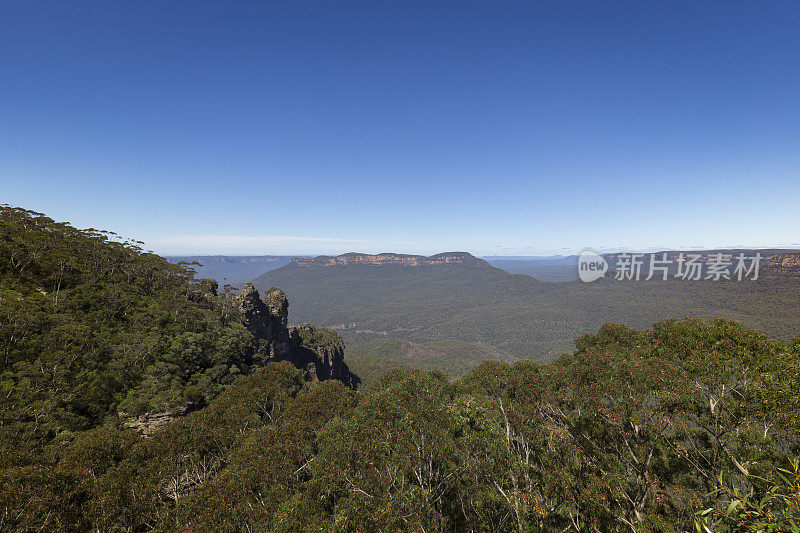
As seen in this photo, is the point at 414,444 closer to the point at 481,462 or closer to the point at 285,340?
the point at 481,462

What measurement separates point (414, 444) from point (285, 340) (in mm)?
61087

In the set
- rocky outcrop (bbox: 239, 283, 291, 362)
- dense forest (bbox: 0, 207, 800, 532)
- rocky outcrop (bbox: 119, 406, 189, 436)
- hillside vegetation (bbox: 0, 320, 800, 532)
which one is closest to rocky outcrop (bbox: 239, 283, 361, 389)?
rocky outcrop (bbox: 239, 283, 291, 362)

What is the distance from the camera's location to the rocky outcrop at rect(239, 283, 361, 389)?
60.8m

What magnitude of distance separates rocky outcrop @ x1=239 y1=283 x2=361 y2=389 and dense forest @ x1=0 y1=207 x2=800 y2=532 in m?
25.2

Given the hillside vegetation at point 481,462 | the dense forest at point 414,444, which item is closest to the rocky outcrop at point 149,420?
the dense forest at point 414,444

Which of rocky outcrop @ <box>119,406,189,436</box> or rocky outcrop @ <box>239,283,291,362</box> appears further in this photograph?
rocky outcrop @ <box>239,283,291,362</box>

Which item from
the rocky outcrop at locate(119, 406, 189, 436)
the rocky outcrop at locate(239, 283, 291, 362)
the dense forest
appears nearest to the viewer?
the dense forest

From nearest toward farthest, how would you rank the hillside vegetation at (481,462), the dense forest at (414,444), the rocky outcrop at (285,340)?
the hillside vegetation at (481,462)
the dense forest at (414,444)
the rocky outcrop at (285,340)

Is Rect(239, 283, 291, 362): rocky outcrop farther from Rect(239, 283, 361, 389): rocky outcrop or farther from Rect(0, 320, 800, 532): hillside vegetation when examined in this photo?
Rect(0, 320, 800, 532): hillside vegetation

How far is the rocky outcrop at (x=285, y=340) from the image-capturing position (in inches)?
2395

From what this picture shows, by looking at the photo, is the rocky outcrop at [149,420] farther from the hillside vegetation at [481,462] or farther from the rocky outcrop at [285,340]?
the rocky outcrop at [285,340]

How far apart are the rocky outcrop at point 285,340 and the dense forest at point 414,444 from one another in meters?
25.2

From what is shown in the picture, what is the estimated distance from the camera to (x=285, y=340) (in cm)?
7119

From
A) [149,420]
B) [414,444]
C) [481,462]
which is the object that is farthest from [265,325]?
[481,462]
